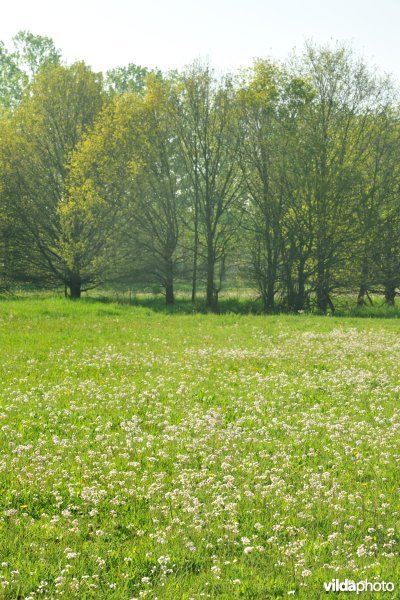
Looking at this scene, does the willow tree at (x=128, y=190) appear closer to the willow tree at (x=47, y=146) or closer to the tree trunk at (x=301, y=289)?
the willow tree at (x=47, y=146)

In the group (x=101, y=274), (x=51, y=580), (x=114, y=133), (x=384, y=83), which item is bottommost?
(x=51, y=580)

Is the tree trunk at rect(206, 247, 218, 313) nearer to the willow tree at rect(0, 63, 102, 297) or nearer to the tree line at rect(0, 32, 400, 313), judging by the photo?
the tree line at rect(0, 32, 400, 313)

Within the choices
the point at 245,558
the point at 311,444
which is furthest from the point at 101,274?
the point at 245,558

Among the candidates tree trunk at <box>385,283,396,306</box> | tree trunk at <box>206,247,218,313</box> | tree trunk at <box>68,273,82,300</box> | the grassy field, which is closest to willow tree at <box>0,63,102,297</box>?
tree trunk at <box>68,273,82,300</box>

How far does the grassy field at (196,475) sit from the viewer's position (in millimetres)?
6191

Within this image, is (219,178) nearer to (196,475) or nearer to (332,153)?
(332,153)

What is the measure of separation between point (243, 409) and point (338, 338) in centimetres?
1133

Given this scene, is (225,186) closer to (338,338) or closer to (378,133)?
(378,133)

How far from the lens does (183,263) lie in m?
40.2

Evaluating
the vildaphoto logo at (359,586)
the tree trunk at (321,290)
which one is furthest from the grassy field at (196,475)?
the tree trunk at (321,290)

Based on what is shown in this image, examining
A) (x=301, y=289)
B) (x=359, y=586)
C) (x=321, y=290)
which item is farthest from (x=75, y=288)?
(x=359, y=586)

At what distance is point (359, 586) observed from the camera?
590 centimetres

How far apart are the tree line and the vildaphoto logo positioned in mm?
31438

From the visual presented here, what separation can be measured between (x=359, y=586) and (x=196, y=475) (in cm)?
306
